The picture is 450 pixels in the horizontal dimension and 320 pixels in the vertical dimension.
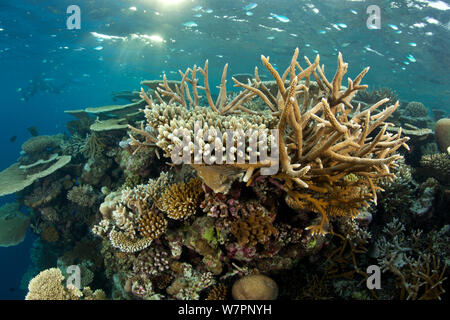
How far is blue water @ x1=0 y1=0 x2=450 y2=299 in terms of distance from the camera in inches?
655

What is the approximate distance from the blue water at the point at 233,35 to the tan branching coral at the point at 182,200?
18517 millimetres

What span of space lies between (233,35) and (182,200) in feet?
87.1

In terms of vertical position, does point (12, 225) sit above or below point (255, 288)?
below

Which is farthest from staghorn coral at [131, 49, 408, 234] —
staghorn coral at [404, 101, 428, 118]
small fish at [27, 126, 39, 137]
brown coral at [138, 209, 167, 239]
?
small fish at [27, 126, 39, 137]

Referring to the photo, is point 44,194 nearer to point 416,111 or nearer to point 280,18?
point 416,111

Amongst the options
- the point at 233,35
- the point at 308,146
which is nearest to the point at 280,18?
the point at 233,35

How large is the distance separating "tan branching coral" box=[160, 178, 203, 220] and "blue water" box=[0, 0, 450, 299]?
18.5m

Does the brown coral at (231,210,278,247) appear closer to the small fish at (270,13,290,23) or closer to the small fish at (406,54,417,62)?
the small fish at (270,13,290,23)

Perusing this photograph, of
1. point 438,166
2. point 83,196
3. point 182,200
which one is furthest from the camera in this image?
point 83,196

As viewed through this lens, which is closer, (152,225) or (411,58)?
(152,225)

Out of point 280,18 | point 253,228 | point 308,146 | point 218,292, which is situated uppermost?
point 280,18

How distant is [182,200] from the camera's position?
3648 millimetres

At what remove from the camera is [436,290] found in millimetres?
3482
